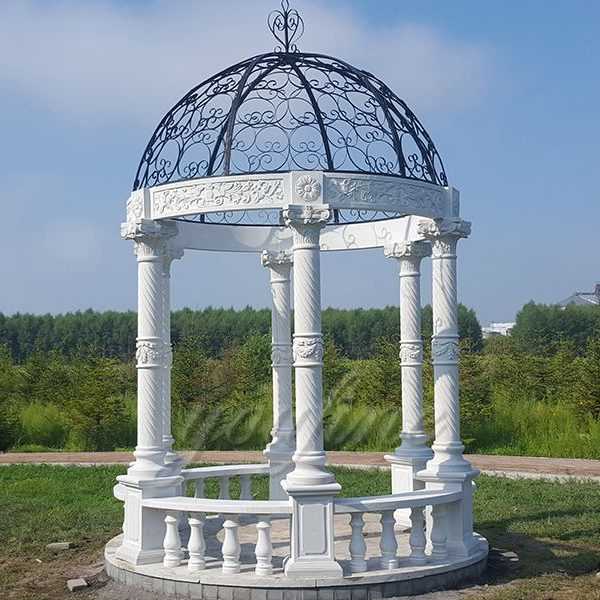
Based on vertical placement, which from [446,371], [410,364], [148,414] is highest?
[410,364]

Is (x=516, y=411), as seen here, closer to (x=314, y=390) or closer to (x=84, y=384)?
(x=84, y=384)

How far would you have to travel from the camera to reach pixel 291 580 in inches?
310

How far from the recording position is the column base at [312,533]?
26.1 ft

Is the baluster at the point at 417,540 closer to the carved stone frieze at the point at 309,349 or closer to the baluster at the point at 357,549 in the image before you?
the baluster at the point at 357,549

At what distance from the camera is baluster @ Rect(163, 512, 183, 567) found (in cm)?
859

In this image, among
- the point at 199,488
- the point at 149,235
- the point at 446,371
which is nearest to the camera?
the point at 149,235

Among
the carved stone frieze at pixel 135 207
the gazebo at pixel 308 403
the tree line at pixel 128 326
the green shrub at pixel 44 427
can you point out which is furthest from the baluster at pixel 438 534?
the tree line at pixel 128 326

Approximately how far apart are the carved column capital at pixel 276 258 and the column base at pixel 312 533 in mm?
4275

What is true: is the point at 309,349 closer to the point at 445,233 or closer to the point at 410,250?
the point at 445,233

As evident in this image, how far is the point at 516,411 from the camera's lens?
24047 millimetres

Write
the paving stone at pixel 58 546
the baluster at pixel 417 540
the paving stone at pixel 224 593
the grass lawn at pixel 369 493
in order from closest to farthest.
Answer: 1. the paving stone at pixel 224 593
2. the baluster at pixel 417 540
3. the grass lawn at pixel 369 493
4. the paving stone at pixel 58 546

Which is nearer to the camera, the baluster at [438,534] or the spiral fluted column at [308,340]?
the spiral fluted column at [308,340]

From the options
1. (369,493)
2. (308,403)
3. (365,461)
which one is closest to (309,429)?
(308,403)

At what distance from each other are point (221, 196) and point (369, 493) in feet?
26.9
